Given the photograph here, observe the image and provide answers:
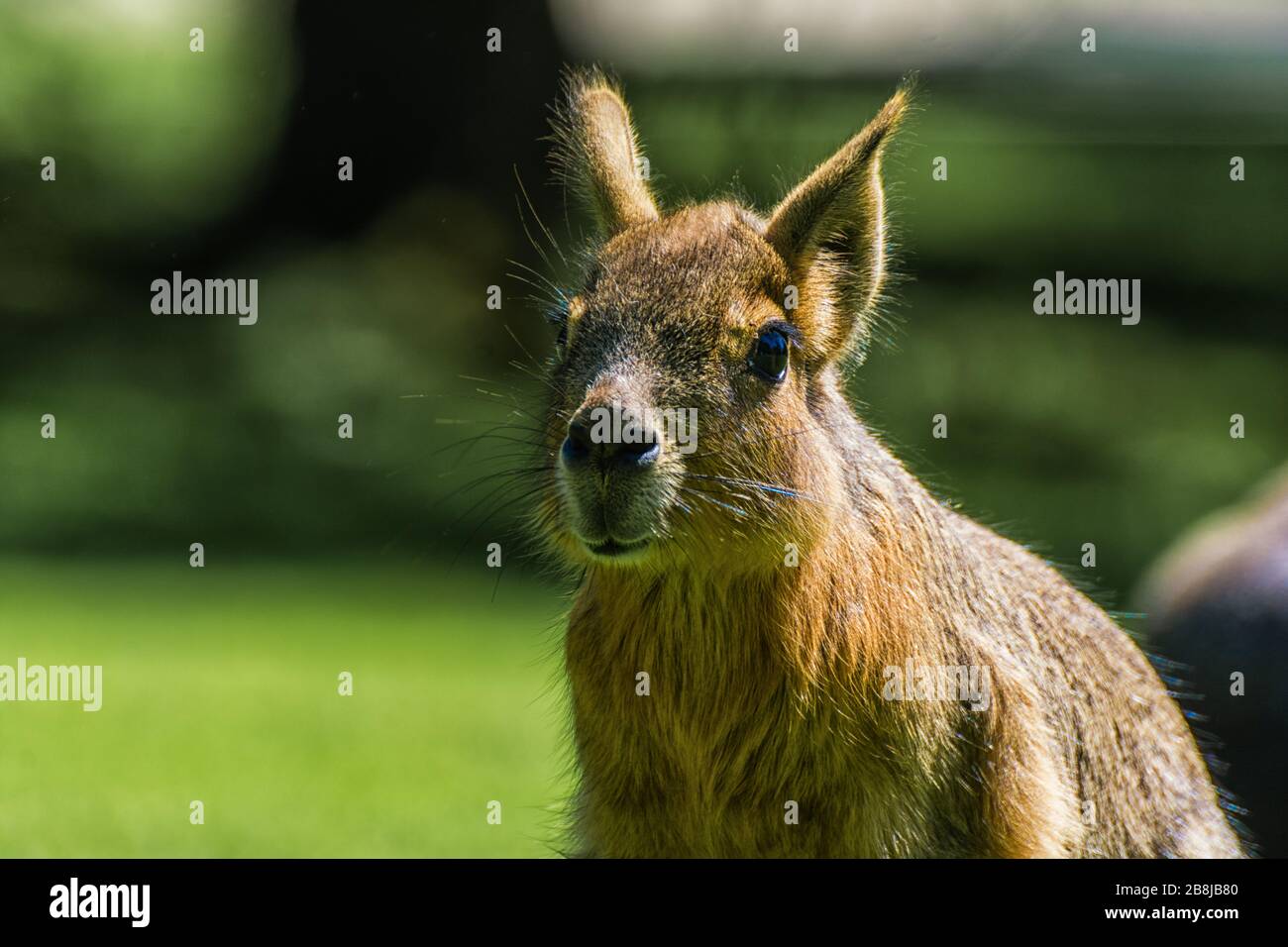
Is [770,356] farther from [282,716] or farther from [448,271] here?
[448,271]

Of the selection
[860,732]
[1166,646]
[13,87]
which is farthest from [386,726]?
Answer: [13,87]

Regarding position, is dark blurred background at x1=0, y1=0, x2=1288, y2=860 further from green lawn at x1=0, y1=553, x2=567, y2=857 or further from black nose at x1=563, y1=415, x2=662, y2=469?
black nose at x1=563, y1=415, x2=662, y2=469

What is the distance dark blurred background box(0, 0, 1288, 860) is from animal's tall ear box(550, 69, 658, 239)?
821 centimetres

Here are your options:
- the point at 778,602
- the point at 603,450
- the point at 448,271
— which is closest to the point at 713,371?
the point at 603,450

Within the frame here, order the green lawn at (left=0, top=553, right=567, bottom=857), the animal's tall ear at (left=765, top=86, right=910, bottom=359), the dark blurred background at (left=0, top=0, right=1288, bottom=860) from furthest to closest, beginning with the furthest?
the dark blurred background at (left=0, top=0, right=1288, bottom=860)
the green lawn at (left=0, top=553, right=567, bottom=857)
the animal's tall ear at (left=765, top=86, right=910, bottom=359)

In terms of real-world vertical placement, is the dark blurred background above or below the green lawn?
above

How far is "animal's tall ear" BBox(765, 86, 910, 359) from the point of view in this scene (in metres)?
5.27

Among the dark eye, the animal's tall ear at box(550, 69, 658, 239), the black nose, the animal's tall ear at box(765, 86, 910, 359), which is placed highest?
the animal's tall ear at box(550, 69, 658, 239)

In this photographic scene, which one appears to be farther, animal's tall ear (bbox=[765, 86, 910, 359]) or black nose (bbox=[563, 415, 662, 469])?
animal's tall ear (bbox=[765, 86, 910, 359])

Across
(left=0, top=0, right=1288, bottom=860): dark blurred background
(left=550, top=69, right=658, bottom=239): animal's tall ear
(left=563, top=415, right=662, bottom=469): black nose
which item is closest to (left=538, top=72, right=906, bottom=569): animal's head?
(left=563, top=415, right=662, bottom=469): black nose

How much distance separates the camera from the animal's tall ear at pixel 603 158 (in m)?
5.76

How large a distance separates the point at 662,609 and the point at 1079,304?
47.4ft

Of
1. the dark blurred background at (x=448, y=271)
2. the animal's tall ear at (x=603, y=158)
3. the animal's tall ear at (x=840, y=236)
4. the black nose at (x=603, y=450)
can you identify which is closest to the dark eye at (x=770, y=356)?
the animal's tall ear at (x=840, y=236)

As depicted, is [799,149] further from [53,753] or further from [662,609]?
[662,609]
